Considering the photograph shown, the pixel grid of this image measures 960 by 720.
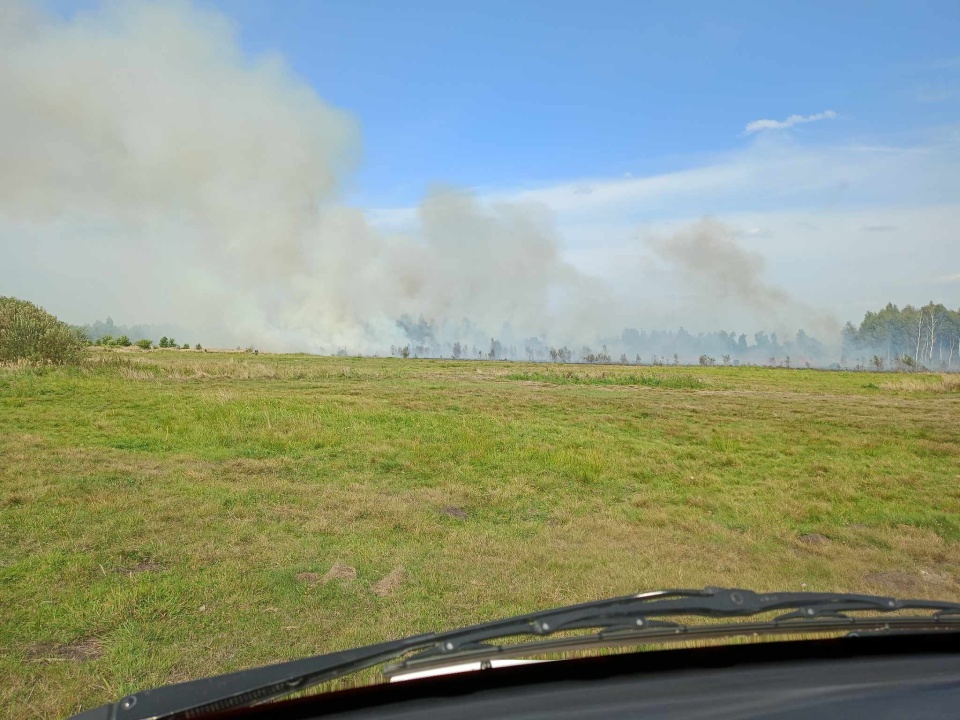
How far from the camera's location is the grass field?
5.03 meters

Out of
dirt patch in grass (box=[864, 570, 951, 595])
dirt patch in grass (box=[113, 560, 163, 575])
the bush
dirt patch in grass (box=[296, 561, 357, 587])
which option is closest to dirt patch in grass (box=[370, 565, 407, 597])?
dirt patch in grass (box=[296, 561, 357, 587])

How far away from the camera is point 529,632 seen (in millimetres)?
2494

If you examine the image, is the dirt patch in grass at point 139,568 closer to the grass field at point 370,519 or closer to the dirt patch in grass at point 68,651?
the grass field at point 370,519

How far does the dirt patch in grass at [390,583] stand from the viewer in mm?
5918

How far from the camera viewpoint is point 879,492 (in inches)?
409

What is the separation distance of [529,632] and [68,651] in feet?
11.9

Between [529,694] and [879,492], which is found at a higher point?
[529,694]

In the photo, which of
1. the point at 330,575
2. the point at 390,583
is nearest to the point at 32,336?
the point at 330,575

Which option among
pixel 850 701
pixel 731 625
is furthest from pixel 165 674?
pixel 850 701

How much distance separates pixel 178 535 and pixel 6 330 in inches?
692

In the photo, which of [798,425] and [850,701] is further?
[798,425]

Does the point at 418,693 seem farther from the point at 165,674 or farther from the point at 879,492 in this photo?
the point at 879,492

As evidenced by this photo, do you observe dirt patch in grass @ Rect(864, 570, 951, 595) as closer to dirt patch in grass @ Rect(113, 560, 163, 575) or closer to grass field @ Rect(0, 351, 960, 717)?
grass field @ Rect(0, 351, 960, 717)

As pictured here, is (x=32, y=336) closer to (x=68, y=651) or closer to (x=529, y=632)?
(x=68, y=651)
